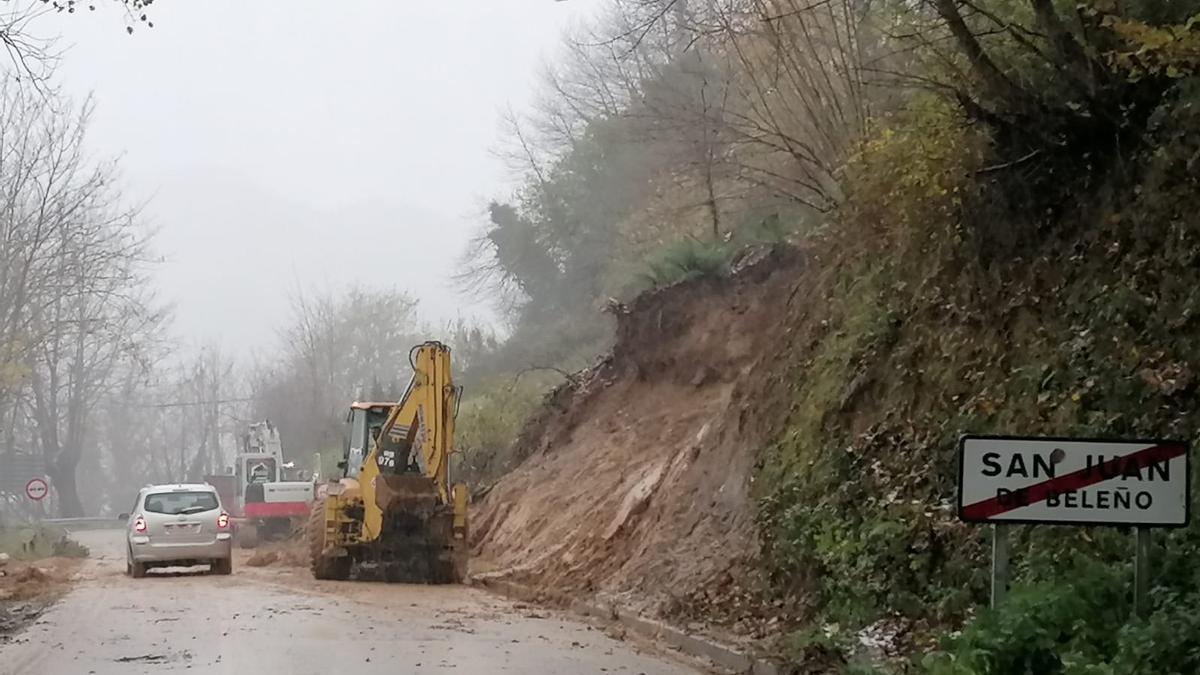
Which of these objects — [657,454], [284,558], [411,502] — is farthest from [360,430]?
[284,558]

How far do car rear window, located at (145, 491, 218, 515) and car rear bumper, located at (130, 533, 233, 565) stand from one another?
56cm

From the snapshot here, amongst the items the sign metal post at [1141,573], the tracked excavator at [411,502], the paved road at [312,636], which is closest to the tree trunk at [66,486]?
the paved road at [312,636]

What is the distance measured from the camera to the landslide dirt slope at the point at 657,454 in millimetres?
18641

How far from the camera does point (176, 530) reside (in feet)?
85.0

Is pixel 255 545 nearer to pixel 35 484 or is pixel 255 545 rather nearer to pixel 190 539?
pixel 35 484

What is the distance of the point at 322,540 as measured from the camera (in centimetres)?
2428

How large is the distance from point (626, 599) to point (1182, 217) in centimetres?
908

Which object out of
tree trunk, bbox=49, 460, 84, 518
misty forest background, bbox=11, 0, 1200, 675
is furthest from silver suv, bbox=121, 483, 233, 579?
tree trunk, bbox=49, 460, 84, 518

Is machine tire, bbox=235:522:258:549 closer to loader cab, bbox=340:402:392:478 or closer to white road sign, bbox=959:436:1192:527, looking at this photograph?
loader cab, bbox=340:402:392:478

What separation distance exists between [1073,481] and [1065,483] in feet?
0.15

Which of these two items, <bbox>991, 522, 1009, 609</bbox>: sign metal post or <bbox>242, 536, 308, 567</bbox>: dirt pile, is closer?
<bbox>991, 522, 1009, 609</bbox>: sign metal post

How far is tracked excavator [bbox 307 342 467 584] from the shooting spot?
23219 millimetres

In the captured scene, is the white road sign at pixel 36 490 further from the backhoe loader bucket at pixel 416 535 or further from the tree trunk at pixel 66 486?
the tree trunk at pixel 66 486

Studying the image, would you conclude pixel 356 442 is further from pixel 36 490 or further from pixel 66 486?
pixel 66 486
